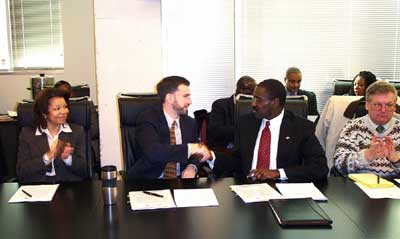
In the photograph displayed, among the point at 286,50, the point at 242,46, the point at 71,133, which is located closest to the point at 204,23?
the point at 242,46

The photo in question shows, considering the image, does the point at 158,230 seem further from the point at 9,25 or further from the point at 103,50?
the point at 9,25

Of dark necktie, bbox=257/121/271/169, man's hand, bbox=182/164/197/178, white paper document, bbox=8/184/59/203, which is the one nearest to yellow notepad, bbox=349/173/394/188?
dark necktie, bbox=257/121/271/169

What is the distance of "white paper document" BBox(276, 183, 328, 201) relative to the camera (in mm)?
2074

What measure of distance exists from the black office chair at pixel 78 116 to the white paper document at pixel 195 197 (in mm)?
940

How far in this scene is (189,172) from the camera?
2691 mm

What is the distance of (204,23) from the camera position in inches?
175

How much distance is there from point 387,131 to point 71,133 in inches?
74.4

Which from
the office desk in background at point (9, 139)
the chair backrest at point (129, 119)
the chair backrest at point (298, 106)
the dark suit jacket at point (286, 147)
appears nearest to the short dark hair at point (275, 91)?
the dark suit jacket at point (286, 147)

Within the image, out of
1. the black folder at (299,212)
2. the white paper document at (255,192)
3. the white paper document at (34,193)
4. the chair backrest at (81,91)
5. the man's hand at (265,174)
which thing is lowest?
the white paper document at (34,193)

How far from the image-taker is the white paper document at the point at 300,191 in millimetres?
2074

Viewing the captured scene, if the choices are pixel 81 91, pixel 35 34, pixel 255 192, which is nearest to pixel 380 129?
pixel 255 192

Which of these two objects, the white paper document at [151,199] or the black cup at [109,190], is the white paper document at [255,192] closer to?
the white paper document at [151,199]

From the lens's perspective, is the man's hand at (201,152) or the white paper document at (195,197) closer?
the white paper document at (195,197)

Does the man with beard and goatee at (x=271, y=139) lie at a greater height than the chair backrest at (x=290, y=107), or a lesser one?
lesser
